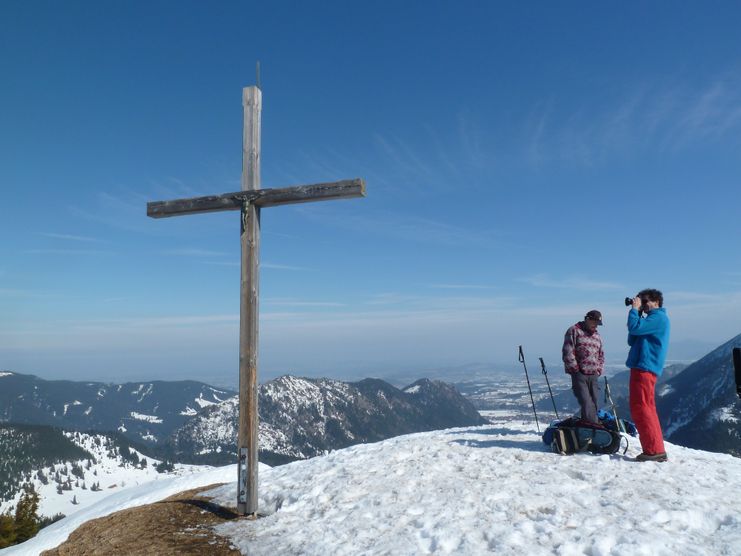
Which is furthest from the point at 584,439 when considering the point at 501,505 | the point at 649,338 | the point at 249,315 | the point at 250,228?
the point at 250,228

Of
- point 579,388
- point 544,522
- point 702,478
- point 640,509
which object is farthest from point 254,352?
point 702,478

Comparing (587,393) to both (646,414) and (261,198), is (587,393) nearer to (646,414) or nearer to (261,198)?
(646,414)

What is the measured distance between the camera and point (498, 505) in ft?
27.7

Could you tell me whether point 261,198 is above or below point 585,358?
above

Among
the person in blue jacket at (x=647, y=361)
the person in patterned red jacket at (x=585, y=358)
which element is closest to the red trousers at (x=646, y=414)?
the person in blue jacket at (x=647, y=361)

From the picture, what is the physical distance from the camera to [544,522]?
7621 mm

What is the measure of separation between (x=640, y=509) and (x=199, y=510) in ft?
27.4

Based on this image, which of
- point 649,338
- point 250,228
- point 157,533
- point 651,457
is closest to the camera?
point 157,533

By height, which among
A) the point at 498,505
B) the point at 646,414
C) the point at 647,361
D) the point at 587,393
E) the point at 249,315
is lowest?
the point at 498,505

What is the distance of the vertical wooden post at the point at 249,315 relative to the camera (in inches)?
376

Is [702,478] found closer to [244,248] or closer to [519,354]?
[519,354]

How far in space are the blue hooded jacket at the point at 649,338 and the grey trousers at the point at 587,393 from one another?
1.70 m

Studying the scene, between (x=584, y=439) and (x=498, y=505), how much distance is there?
12.0ft

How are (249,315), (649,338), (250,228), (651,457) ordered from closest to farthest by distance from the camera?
1. (249,315)
2. (250,228)
3. (651,457)
4. (649,338)
